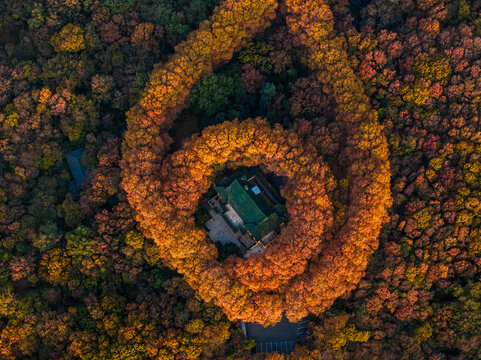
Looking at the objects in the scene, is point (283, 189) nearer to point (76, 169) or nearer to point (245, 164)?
point (245, 164)

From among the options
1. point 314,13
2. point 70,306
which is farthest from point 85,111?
point 314,13

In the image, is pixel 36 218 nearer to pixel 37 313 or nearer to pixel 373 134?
pixel 37 313

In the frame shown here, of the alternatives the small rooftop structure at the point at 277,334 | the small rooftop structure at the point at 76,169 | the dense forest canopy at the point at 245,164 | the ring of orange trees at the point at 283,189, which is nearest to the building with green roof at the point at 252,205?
the ring of orange trees at the point at 283,189

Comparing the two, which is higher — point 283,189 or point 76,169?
point 76,169

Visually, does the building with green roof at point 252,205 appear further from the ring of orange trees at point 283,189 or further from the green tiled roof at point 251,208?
the ring of orange trees at point 283,189

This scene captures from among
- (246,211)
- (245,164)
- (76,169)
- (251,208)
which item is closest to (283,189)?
(251,208)

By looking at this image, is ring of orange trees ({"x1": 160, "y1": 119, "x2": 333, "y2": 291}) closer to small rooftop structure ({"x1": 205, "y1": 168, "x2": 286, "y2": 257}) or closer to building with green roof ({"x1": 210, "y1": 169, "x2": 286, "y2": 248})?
building with green roof ({"x1": 210, "y1": 169, "x2": 286, "y2": 248})
